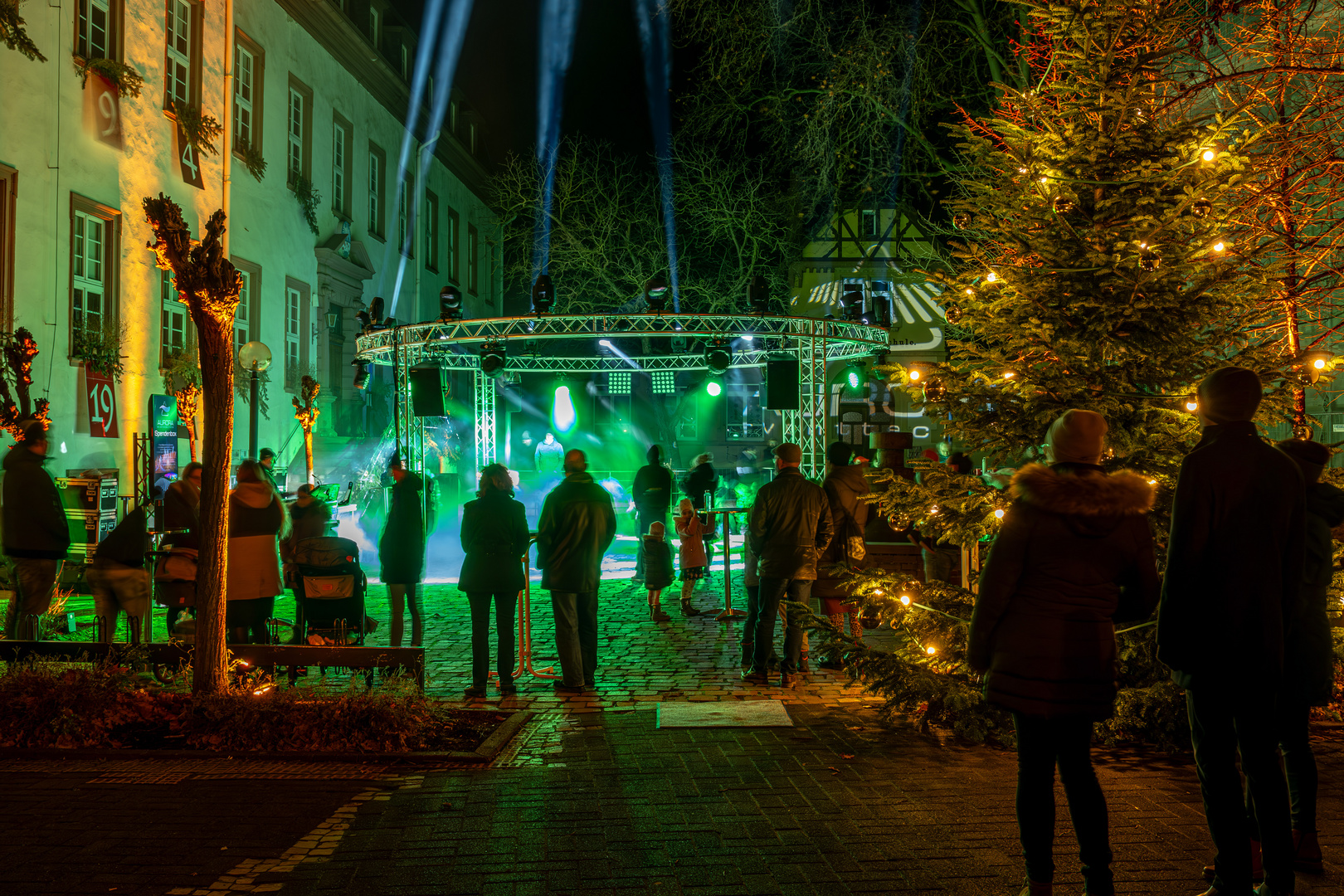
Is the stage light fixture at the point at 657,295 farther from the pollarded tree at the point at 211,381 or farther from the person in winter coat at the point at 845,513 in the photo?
the pollarded tree at the point at 211,381

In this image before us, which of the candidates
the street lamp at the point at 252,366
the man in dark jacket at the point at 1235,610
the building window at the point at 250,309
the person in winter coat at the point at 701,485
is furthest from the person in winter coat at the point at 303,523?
the building window at the point at 250,309

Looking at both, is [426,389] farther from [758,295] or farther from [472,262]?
[472,262]

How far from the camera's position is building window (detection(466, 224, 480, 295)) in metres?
33.7

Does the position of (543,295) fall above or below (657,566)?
above

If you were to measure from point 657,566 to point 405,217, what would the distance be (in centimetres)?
1932

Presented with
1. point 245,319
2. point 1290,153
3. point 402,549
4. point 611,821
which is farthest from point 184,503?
point 245,319

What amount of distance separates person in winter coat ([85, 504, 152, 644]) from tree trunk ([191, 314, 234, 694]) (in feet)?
6.92

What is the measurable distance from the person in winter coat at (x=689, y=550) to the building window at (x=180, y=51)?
411 inches

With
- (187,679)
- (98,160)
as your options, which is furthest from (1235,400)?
(98,160)

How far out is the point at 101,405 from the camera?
44.4 feet

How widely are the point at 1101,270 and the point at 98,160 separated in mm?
13150

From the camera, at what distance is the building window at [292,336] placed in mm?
19891

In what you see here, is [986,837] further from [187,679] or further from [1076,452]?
[187,679]

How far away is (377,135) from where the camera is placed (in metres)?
25.5
